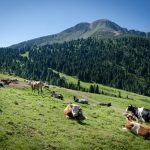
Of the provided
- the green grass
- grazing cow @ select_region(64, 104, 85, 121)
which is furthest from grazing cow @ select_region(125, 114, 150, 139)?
grazing cow @ select_region(64, 104, 85, 121)

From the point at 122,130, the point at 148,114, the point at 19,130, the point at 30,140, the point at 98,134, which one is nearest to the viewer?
the point at 30,140

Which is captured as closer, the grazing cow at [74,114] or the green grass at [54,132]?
the green grass at [54,132]

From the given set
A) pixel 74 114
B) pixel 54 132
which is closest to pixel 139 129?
pixel 74 114

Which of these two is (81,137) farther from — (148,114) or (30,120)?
(148,114)

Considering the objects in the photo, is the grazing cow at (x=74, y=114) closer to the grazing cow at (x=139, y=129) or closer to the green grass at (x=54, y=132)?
the green grass at (x=54, y=132)

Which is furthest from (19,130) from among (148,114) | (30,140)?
(148,114)

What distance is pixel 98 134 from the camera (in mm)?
23984

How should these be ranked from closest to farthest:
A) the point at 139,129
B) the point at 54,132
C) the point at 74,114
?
the point at 54,132 < the point at 139,129 < the point at 74,114

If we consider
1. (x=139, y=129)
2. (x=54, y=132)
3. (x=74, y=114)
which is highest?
(x=74, y=114)

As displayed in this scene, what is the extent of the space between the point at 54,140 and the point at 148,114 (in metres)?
15.1

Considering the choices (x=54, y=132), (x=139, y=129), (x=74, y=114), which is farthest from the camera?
(x=74, y=114)

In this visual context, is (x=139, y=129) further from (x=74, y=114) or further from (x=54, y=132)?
(x=54, y=132)

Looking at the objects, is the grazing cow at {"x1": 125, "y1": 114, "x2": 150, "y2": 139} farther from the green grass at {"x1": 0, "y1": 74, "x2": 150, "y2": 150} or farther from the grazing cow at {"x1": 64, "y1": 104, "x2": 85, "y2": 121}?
the grazing cow at {"x1": 64, "y1": 104, "x2": 85, "y2": 121}

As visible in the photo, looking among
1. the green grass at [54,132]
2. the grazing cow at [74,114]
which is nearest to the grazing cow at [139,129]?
the green grass at [54,132]
